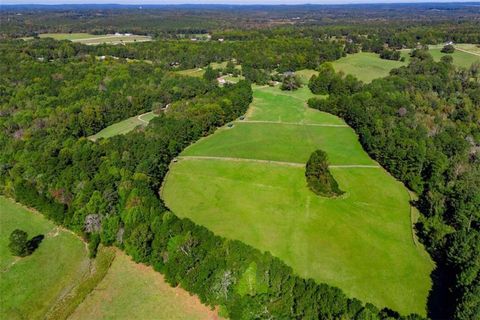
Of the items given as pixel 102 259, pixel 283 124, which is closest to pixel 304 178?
pixel 283 124

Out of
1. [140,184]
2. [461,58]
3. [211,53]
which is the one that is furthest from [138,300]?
[461,58]

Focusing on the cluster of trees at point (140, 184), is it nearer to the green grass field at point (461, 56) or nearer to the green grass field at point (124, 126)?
the green grass field at point (124, 126)

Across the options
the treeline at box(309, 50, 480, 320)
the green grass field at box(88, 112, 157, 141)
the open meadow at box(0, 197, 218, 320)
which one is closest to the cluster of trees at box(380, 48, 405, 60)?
the treeline at box(309, 50, 480, 320)

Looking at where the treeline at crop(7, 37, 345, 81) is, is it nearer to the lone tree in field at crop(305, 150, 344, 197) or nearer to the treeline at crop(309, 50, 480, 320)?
the treeline at crop(309, 50, 480, 320)

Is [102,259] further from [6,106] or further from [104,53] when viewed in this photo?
[104,53]

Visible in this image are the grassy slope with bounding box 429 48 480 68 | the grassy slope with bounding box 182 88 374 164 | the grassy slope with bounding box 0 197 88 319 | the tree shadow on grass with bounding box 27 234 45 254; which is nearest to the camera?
the grassy slope with bounding box 0 197 88 319

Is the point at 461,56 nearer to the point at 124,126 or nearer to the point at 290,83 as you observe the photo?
the point at 290,83
